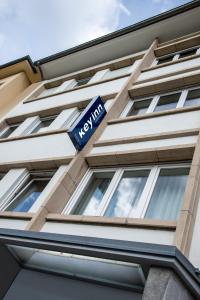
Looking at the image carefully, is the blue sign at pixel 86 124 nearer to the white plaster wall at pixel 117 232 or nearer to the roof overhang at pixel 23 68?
the white plaster wall at pixel 117 232

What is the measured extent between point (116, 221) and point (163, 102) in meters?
5.48

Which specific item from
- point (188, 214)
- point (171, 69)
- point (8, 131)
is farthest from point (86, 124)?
point (8, 131)

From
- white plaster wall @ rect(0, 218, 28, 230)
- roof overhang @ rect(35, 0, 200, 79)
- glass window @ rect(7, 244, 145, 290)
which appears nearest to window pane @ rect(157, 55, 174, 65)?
roof overhang @ rect(35, 0, 200, 79)

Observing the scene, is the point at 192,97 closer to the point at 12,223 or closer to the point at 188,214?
the point at 188,214

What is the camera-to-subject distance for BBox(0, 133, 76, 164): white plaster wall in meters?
9.05

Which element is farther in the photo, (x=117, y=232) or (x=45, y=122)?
(x=45, y=122)

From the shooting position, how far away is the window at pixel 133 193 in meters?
6.04

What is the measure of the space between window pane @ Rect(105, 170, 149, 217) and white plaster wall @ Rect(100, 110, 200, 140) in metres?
1.35

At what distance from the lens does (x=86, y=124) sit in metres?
8.15

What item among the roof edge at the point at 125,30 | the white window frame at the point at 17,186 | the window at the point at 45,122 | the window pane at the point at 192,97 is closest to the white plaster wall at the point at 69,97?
the window at the point at 45,122

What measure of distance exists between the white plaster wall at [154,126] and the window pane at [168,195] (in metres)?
1.40

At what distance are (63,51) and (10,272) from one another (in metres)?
13.1

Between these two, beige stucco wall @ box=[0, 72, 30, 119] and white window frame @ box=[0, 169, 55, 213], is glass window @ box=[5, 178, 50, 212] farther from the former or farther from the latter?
beige stucco wall @ box=[0, 72, 30, 119]

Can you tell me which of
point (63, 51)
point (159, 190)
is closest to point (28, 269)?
point (159, 190)
